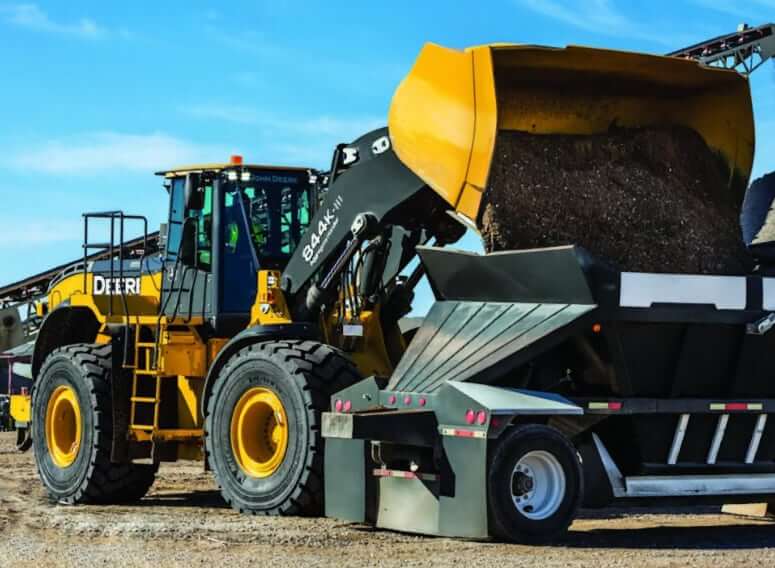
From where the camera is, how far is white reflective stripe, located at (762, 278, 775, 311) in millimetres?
10086

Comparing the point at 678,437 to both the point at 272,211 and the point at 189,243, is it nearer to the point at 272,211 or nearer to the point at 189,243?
the point at 272,211

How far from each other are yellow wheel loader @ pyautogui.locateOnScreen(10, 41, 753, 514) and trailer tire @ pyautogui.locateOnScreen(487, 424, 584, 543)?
1.28m

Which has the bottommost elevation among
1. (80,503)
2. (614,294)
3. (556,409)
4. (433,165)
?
(80,503)

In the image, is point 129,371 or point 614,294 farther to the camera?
point 129,371

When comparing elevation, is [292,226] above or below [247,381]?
above

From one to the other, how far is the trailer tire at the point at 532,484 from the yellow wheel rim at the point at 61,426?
5742 millimetres

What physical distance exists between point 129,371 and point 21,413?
8.22ft

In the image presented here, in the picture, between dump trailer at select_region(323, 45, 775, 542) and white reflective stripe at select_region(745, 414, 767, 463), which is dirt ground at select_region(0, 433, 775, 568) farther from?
white reflective stripe at select_region(745, 414, 767, 463)

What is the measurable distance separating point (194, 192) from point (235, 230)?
509mm

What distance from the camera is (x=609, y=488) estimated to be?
9.66m

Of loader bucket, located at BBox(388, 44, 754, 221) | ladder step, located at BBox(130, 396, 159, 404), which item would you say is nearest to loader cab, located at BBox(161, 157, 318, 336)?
ladder step, located at BBox(130, 396, 159, 404)

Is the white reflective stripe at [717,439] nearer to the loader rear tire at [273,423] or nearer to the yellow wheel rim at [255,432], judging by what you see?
the loader rear tire at [273,423]

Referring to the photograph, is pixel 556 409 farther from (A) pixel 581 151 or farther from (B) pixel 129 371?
(B) pixel 129 371

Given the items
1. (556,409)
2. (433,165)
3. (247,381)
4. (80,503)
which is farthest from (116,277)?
(556,409)
